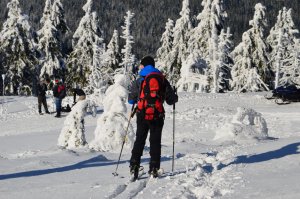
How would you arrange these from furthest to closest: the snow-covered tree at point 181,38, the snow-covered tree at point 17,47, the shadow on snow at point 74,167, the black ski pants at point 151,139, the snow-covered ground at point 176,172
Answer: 1. the snow-covered tree at point 181,38
2. the snow-covered tree at point 17,47
3. the shadow on snow at point 74,167
4. the black ski pants at point 151,139
5. the snow-covered ground at point 176,172

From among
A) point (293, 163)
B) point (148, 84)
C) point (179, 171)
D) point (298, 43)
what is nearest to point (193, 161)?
point (179, 171)

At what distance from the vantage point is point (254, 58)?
53.5 m

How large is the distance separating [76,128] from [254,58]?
4194 cm

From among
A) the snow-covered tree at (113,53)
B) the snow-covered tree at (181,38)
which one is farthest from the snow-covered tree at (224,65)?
the snow-covered tree at (113,53)

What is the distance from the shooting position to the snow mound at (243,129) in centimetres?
1546

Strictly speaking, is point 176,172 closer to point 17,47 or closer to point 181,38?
point 17,47

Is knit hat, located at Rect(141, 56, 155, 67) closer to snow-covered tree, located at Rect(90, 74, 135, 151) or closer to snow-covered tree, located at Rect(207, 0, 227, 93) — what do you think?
snow-covered tree, located at Rect(90, 74, 135, 151)

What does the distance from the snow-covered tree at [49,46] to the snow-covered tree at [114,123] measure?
37.7 metres

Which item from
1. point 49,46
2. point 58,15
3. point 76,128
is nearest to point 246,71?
point 58,15

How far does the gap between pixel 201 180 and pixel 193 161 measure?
7.98ft

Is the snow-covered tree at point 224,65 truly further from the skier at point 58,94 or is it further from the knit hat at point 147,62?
the knit hat at point 147,62

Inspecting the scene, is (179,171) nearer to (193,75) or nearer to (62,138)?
(62,138)

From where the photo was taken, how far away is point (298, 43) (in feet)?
213

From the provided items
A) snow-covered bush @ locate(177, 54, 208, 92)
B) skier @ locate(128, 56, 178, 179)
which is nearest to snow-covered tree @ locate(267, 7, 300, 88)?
snow-covered bush @ locate(177, 54, 208, 92)
